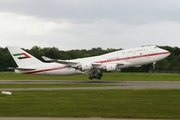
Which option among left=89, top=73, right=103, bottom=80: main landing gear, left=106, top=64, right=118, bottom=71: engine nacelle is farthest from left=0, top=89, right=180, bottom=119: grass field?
left=89, top=73, right=103, bottom=80: main landing gear

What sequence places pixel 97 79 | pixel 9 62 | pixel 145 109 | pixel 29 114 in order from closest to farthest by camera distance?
pixel 29 114, pixel 145 109, pixel 97 79, pixel 9 62

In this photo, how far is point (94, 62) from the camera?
172 ft

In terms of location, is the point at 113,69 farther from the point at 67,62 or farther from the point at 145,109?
the point at 145,109

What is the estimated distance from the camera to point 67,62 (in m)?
51.2

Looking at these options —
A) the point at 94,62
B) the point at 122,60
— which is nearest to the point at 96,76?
the point at 94,62

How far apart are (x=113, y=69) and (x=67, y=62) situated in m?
6.82

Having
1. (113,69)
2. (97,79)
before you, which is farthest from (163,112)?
(97,79)

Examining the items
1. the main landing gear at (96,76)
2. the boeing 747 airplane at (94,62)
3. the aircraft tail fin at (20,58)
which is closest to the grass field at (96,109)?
the boeing 747 airplane at (94,62)

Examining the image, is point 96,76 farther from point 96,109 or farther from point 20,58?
point 96,109

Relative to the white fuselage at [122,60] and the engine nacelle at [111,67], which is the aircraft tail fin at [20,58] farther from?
the engine nacelle at [111,67]

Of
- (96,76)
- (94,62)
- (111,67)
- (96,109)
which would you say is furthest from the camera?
(96,76)

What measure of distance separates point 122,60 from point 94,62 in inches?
168

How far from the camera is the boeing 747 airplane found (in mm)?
50938

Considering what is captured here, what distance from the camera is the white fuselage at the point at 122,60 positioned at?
5100 centimetres
